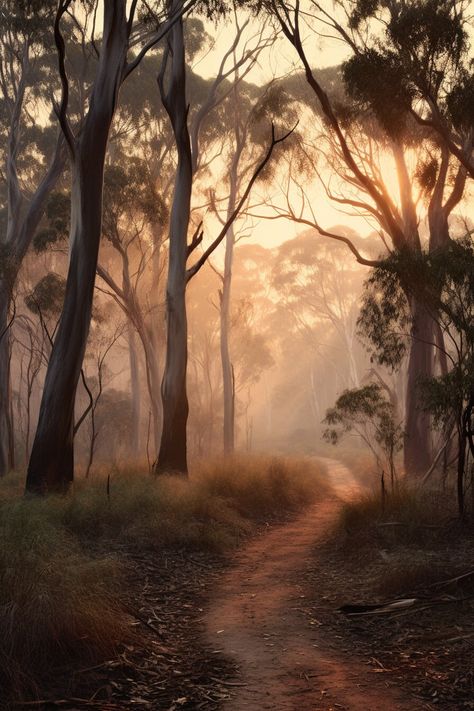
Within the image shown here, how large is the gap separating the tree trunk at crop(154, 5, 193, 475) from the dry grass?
39.3 inches

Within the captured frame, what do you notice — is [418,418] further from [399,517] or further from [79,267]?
[79,267]

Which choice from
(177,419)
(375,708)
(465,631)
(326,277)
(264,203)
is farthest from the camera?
(326,277)

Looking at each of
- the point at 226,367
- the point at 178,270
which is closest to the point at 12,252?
the point at 178,270

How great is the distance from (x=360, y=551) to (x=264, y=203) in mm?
13746

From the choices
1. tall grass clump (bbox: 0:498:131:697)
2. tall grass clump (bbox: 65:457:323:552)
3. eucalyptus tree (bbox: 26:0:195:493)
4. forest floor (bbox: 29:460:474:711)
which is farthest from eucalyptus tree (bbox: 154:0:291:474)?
tall grass clump (bbox: 0:498:131:697)

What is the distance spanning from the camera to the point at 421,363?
53.1ft

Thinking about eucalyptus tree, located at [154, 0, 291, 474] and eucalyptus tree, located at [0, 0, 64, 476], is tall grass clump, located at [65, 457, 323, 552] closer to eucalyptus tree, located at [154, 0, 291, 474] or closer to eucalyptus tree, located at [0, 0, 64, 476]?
eucalyptus tree, located at [154, 0, 291, 474]

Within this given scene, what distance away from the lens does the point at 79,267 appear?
36.8 feet

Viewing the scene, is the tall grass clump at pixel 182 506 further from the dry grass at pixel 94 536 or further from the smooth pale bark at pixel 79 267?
the smooth pale bark at pixel 79 267

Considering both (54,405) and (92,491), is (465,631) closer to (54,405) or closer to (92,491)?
(92,491)

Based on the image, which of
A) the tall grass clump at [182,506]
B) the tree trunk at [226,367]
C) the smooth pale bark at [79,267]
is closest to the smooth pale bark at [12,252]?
the tall grass clump at [182,506]

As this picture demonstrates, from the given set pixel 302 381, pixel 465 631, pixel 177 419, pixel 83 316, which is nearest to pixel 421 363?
pixel 177 419

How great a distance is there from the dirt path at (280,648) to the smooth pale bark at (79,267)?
12.2ft

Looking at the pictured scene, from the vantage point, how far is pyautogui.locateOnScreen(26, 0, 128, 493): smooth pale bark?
35.2 feet
